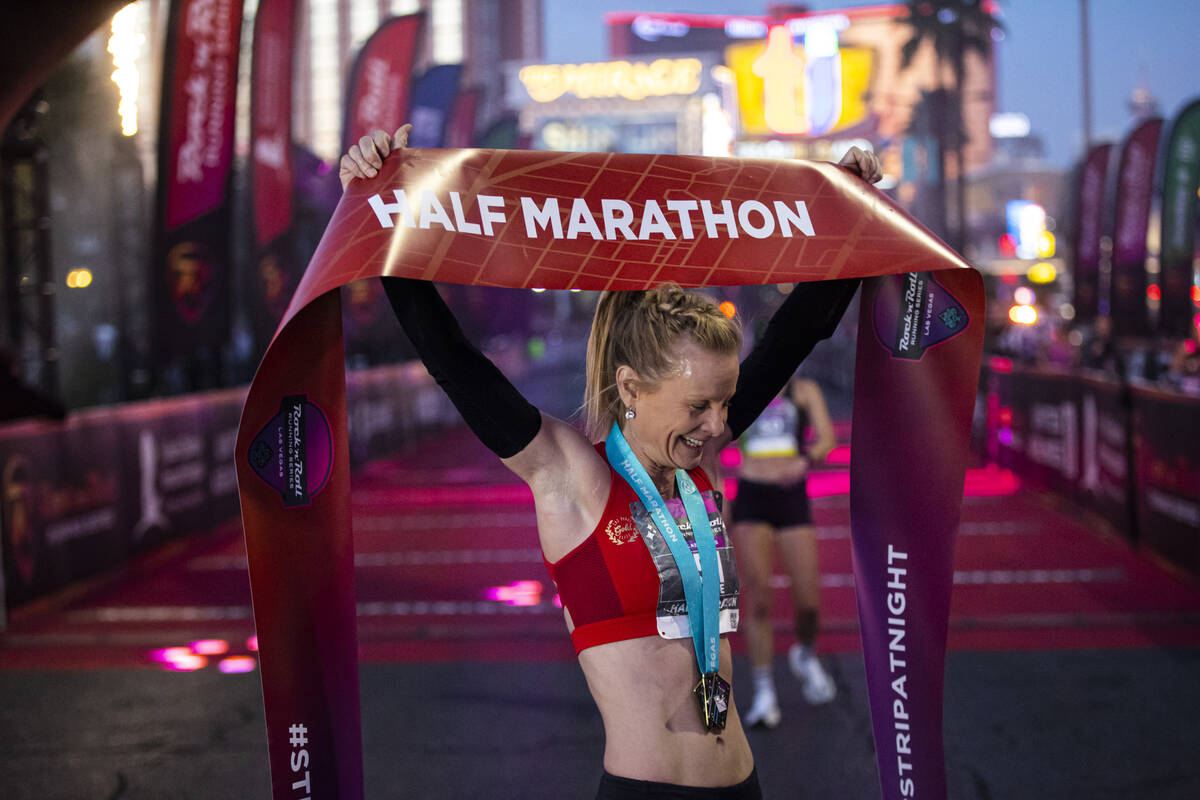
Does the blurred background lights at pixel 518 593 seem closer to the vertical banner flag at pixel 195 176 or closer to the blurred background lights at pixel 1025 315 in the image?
the vertical banner flag at pixel 195 176

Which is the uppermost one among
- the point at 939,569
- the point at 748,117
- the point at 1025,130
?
the point at 1025,130

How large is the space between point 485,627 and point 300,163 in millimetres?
21946

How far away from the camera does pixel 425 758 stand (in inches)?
211

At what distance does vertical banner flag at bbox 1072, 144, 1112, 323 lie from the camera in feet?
86.0

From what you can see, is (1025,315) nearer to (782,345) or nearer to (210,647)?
(210,647)

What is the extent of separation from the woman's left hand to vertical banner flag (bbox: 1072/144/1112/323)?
26150mm

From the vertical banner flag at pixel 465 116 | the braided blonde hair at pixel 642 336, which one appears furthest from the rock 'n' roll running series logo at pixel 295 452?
the vertical banner flag at pixel 465 116

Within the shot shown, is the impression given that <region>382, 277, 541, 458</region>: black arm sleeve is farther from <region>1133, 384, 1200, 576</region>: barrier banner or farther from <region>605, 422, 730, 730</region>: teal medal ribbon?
<region>1133, 384, 1200, 576</region>: barrier banner

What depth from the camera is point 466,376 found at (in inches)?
88.7

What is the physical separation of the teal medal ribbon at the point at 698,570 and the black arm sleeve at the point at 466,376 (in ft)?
0.80

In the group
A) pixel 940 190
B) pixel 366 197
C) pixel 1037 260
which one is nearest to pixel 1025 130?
pixel 1037 260

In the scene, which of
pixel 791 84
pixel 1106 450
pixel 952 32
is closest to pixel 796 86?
pixel 791 84

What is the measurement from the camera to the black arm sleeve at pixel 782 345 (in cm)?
281

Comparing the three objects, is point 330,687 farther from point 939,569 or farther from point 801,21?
point 801,21
